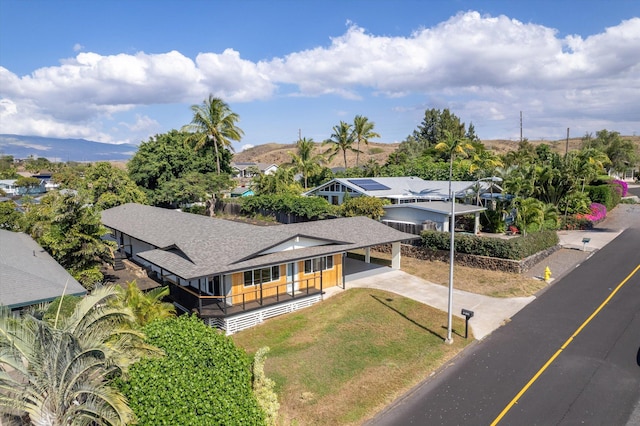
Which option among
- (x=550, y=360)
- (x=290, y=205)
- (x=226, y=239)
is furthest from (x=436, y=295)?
(x=290, y=205)

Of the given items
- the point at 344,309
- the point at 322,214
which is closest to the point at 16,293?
the point at 344,309

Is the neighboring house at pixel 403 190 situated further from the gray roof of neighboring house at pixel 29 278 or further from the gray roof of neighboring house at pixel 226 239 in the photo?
the gray roof of neighboring house at pixel 29 278

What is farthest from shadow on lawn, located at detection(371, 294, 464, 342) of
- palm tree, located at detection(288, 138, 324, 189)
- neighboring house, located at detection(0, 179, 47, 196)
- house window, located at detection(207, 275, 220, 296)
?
neighboring house, located at detection(0, 179, 47, 196)

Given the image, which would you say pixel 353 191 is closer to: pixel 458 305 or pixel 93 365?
pixel 458 305

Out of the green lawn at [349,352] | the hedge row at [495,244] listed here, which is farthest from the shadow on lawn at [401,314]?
the hedge row at [495,244]

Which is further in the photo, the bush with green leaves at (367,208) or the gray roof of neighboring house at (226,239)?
the bush with green leaves at (367,208)

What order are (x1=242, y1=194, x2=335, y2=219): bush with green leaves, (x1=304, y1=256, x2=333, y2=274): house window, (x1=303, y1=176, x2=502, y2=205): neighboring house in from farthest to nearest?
1. (x1=303, y1=176, x2=502, y2=205): neighboring house
2. (x1=242, y1=194, x2=335, y2=219): bush with green leaves
3. (x1=304, y1=256, x2=333, y2=274): house window

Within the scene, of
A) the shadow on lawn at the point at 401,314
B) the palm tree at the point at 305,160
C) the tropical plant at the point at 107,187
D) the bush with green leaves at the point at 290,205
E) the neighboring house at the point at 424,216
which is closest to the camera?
the shadow on lawn at the point at 401,314

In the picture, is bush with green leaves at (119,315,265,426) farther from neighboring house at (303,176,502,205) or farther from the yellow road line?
neighboring house at (303,176,502,205)
